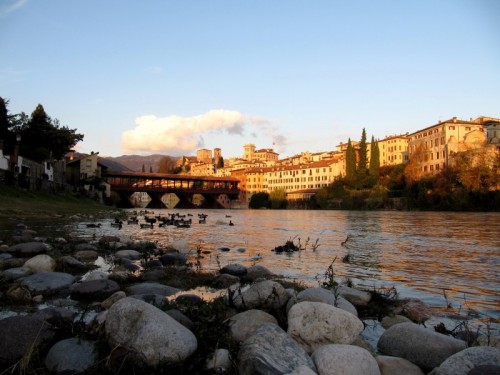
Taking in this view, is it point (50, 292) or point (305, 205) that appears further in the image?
point (305, 205)

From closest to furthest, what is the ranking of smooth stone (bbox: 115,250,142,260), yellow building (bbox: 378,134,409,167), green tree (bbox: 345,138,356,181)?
smooth stone (bbox: 115,250,142,260) → green tree (bbox: 345,138,356,181) → yellow building (bbox: 378,134,409,167)

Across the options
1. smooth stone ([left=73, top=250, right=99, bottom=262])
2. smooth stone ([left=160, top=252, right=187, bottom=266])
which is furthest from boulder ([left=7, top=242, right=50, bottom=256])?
smooth stone ([left=160, top=252, right=187, bottom=266])

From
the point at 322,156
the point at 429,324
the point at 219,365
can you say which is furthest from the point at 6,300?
the point at 322,156

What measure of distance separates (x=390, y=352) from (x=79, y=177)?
80.1 metres

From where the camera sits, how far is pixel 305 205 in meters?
111

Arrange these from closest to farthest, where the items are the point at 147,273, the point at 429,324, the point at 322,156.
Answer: the point at 429,324 < the point at 147,273 < the point at 322,156

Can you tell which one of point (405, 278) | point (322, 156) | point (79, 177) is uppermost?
point (322, 156)

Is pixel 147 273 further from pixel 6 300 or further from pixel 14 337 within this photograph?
pixel 14 337

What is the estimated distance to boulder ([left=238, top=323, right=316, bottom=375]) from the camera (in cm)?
324

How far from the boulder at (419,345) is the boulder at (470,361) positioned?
499mm

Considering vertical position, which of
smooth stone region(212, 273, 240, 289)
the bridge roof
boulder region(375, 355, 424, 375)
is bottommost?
boulder region(375, 355, 424, 375)

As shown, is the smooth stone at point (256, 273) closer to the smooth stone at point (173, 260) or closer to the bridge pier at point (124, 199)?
the smooth stone at point (173, 260)

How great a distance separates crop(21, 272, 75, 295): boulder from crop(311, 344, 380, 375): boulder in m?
4.42

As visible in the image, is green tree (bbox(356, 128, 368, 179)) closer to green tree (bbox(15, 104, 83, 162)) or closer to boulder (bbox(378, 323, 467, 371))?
green tree (bbox(15, 104, 83, 162))
